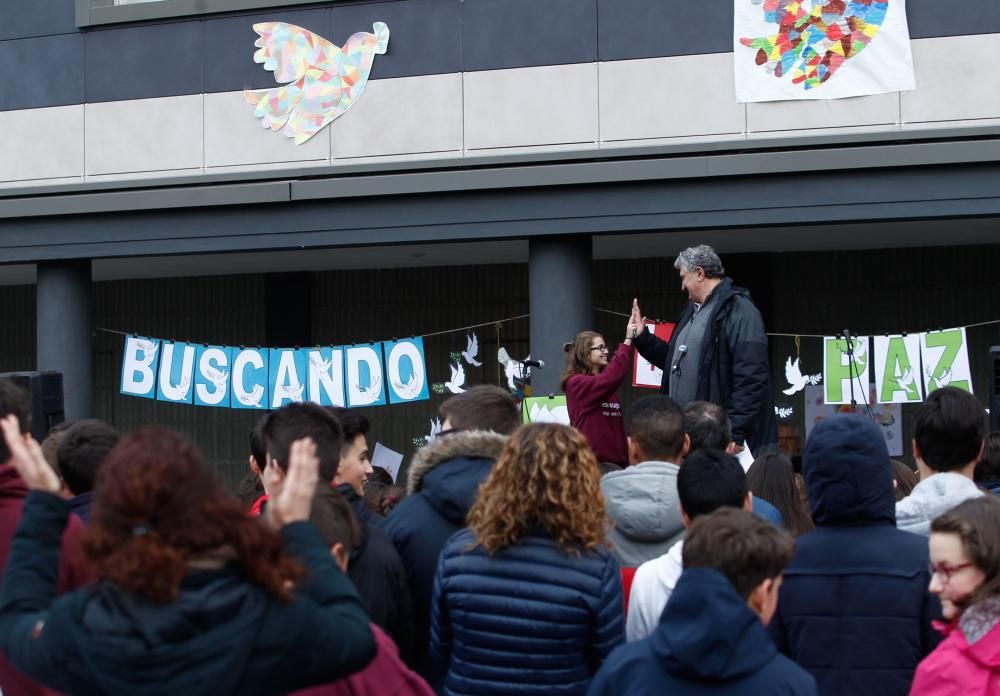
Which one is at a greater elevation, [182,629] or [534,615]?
[182,629]

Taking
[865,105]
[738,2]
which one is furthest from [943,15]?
[738,2]

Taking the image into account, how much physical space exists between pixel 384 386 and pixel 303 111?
8.53ft

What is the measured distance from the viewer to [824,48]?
9.54 meters

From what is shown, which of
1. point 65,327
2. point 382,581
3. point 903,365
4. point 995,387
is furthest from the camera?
point 65,327

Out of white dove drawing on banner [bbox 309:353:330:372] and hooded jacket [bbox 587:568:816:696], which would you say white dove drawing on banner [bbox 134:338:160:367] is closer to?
white dove drawing on banner [bbox 309:353:330:372]

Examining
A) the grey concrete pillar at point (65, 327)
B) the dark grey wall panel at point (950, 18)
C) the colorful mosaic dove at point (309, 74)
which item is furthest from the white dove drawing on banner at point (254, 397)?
the dark grey wall panel at point (950, 18)

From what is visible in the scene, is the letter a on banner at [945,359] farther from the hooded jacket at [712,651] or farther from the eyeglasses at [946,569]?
the hooded jacket at [712,651]

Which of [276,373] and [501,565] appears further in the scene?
[276,373]

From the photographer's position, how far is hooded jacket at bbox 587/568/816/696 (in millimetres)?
2764

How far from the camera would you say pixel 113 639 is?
2.49 m

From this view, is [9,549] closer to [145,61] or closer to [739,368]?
[739,368]

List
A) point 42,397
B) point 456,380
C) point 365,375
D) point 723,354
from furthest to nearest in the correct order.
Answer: point 456,380 < point 365,375 < point 723,354 < point 42,397

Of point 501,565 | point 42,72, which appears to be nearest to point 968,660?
point 501,565

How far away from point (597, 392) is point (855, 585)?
159 inches
